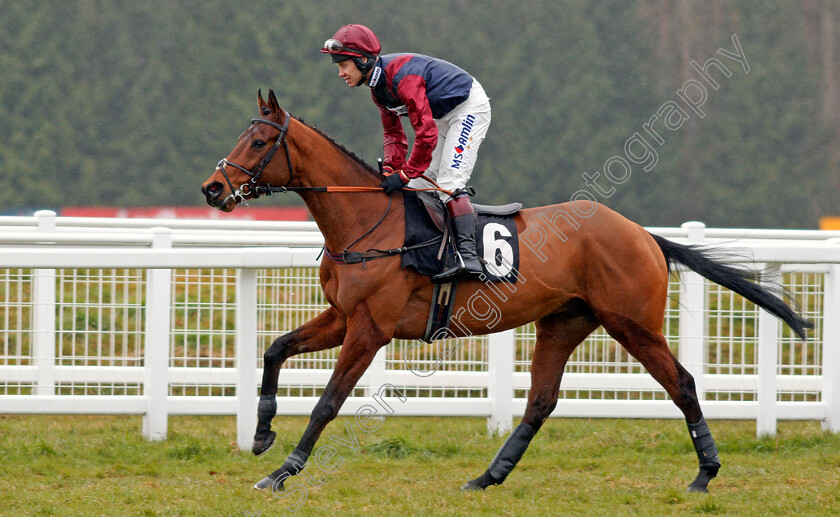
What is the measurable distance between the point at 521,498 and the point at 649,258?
52.4 inches

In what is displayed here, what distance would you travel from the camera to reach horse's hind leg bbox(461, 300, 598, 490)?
5.27 m

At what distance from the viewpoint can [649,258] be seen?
16.9 ft

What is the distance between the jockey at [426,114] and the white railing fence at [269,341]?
0.86 m

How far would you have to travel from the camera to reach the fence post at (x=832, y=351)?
6.26 meters

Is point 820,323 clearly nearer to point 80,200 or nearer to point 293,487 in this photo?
point 293,487

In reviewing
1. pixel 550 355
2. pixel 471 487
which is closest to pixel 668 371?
pixel 550 355

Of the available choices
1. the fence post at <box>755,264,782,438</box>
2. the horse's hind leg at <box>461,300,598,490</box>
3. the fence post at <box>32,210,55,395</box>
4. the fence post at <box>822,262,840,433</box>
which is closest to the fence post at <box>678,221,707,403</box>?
the fence post at <box>755,264,782,438</box>

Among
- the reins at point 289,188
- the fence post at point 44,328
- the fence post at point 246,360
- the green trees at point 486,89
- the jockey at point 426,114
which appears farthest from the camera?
the green trees at point 486,89

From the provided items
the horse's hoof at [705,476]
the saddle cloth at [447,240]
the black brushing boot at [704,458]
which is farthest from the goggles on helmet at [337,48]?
the horse's hoof at [705,476]

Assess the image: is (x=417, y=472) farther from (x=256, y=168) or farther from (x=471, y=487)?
(x=256, y=168)

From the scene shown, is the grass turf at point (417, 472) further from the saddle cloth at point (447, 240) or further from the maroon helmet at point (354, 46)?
the maroon helmet at point (354, 46)

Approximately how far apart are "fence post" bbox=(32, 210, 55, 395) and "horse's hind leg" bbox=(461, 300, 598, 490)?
8.56 feet

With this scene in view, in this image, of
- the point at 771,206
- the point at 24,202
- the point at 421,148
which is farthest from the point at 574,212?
the point at 771,206

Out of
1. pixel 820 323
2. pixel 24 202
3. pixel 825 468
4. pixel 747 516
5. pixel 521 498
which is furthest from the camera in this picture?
pixel 24 202
